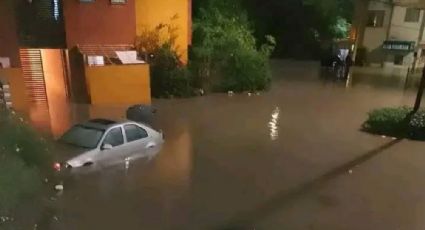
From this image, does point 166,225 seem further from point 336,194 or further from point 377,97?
point 377,97

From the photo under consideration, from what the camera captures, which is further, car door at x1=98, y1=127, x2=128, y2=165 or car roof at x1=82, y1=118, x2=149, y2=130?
car roof at x1=82, y1=118, x2=149, y2=130

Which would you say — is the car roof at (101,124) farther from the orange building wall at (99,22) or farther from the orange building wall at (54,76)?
the orange building wall at (99,22)

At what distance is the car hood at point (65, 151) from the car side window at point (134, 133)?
1.41 metres

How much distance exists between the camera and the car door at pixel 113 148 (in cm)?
1111

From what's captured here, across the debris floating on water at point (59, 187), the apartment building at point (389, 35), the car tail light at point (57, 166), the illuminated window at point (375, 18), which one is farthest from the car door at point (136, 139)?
the illuminated window at point (375, 18)

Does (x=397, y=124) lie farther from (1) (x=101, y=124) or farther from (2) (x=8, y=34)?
(2) (x=8, y=34)

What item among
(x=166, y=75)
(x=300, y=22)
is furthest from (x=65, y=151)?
(x=300, y=22)

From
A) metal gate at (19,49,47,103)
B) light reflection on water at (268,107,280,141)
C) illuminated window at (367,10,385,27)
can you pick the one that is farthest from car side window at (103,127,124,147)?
illuminated window at (367,10,385,27)

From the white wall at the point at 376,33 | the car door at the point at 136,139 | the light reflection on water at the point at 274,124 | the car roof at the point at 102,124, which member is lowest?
the light reflection on water at the point at 274,124

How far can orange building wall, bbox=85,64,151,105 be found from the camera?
17.9 m

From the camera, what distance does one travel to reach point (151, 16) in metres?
21.0

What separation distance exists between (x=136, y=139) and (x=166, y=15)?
35.5ft

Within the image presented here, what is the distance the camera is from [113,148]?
11.4 metres

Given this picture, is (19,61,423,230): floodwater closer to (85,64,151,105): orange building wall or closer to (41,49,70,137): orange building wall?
(85,64,151,105): orange building wall
